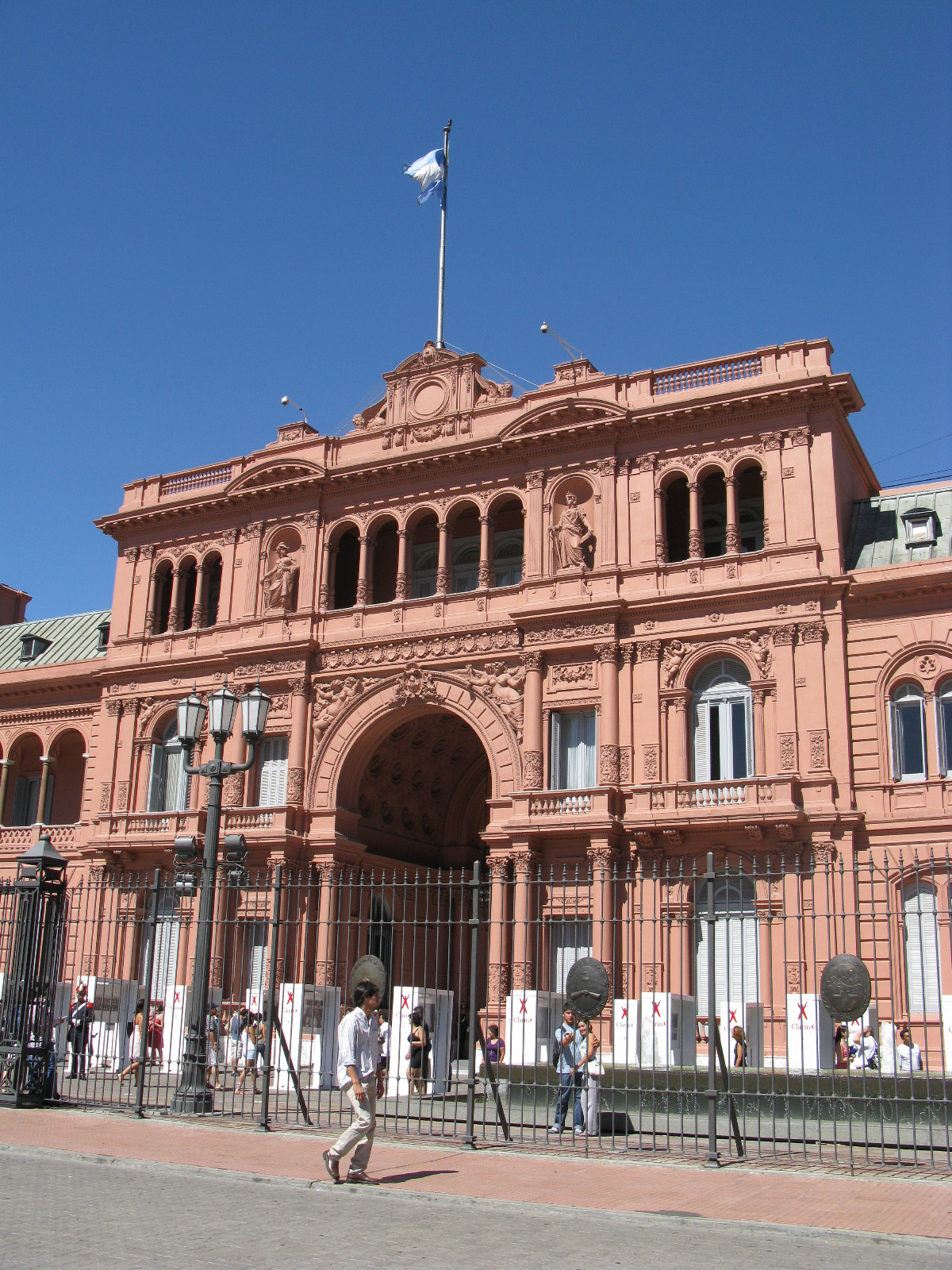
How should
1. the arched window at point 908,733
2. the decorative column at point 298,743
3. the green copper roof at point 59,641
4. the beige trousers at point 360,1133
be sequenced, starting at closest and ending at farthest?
the beige trousers at point 360,1133 < the arched window at point 908,733 < the decorative column at point 298,743 < the green copper roof at point 59,641

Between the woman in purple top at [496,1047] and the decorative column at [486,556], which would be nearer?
the woman in purple top at [496,1047]

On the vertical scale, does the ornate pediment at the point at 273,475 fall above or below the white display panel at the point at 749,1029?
above

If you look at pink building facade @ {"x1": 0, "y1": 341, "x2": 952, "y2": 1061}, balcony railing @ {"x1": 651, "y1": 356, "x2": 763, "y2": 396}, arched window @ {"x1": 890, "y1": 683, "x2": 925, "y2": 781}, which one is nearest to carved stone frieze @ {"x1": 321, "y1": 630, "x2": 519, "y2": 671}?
pink building facade @ {"x1": 0, "y1": 341, "x2": 952, "y2": 1061}

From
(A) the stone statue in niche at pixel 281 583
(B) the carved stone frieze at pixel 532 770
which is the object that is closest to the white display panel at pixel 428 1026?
(B) the carved stone frieze at pixel 532 770

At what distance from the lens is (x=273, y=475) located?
3859 cm

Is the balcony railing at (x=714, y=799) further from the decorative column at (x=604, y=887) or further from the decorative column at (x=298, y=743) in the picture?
the decorative column at (x=298, y=743)

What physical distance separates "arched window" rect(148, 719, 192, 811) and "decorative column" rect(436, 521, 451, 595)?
963 cm

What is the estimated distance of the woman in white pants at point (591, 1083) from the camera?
16812 mm

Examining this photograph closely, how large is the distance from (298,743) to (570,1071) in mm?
19252

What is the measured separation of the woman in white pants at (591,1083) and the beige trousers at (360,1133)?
177 inches

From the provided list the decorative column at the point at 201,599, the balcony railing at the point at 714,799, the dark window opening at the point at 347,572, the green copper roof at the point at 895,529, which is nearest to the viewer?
the balcony railing at the point at 714,799

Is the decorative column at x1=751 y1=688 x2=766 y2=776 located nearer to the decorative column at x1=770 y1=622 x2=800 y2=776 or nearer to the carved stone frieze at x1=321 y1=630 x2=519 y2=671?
the decorative column at x1=770 y1=622 x2=800 y2=776

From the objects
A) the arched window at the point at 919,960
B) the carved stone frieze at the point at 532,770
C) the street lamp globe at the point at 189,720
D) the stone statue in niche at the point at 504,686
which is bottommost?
the arched window at the point at 919,960

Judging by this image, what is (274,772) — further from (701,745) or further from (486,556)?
(701,745)
